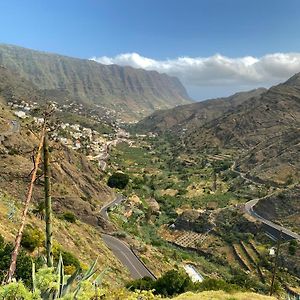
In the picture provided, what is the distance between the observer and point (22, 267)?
54.1 ft

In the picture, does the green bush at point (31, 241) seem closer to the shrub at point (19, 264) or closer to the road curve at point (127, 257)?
the shrub at point (19, 264)

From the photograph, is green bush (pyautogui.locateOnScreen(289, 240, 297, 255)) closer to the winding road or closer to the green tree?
the green tree

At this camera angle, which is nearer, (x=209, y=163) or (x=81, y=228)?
(x=81, y=228)

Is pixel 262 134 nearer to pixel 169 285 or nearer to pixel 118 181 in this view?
pixel 118 181

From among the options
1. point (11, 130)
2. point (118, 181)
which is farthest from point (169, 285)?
point (118, 181)

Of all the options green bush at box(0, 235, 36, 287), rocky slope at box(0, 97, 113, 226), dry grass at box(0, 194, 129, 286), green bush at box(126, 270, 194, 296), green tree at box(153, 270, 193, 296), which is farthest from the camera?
rocky slope at box(0, 97, 113, 226)

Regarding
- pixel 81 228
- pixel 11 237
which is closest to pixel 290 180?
pixel 81 228

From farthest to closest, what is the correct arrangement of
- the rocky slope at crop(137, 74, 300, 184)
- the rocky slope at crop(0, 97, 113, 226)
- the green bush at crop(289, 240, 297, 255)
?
the rocky slope at crop(137, 74, 300, 184)
the green bush at crop(289, 240, 297, 255)
the rocky slope at crop(0, 97, 113, 226)

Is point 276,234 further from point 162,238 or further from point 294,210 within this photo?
point 162,238

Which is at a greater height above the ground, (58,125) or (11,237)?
(58,125)

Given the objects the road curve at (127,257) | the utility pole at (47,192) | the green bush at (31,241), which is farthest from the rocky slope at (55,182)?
the utility pole at (47,192)

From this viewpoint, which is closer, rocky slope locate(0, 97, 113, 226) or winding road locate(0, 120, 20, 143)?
rocky slope locate(0, 97, 113, 226)

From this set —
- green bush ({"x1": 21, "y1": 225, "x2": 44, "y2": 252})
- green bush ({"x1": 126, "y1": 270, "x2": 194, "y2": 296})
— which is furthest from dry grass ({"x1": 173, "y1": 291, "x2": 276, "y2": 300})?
green bush ({"x1": 21, "y1": 225, "x2": 44, "y2": 252})

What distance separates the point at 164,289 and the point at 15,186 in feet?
89.9
